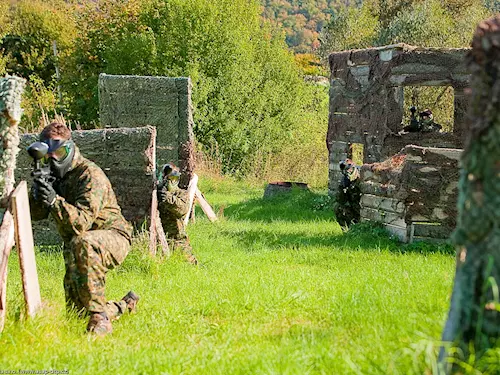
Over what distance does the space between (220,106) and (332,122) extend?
659 cm

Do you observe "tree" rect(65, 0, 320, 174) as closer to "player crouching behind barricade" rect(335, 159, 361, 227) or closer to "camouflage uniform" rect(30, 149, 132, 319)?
"player crouching behind barricade" rect(335, 159, 361, 227)

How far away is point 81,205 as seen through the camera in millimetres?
6281

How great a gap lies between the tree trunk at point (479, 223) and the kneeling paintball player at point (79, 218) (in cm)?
342

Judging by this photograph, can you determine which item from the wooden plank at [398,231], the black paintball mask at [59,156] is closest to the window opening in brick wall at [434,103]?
the wooden plank at [398,231]

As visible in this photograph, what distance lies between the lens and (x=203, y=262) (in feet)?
32.9

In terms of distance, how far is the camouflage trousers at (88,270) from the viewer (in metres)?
6.18

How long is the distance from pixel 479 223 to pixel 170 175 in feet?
22.8

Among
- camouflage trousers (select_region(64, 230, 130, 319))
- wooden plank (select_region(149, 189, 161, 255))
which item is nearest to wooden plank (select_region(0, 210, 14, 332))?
camouflage trousers (select_region(64, 230, 130, 319))

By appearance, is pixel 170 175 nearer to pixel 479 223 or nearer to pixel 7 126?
pixel 7 126

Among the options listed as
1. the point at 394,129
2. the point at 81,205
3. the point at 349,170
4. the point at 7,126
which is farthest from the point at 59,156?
the point at 394,129

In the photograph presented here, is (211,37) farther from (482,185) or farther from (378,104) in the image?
(482,185)

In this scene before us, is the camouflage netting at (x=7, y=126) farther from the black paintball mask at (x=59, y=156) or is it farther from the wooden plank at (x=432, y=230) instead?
the wooden plank at (x=432, y=230)

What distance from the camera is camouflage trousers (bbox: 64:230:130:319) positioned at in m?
6.18

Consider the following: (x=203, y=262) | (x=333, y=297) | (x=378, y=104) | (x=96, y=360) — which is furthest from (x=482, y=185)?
(x=378, y=104)
